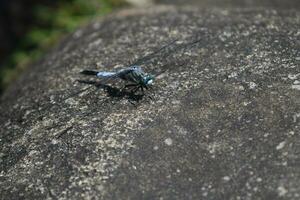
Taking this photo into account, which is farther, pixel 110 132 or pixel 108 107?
pixel 108 107

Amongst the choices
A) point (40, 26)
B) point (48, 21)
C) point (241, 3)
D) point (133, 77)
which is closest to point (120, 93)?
point (133, 77)

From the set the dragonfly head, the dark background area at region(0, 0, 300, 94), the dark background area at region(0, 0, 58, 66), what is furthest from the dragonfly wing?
the dark background area at region(0, 0, 58, 66)

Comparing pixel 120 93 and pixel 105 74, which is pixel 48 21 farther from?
pixel 120 93

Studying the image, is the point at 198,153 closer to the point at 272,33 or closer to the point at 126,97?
the point at 126,97

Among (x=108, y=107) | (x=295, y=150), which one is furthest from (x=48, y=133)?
(x=295, y=150)

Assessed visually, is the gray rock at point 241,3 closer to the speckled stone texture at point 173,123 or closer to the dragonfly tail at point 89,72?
the speckled stone texture at point 173,123
